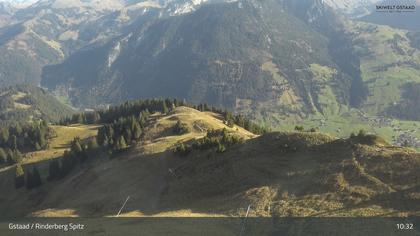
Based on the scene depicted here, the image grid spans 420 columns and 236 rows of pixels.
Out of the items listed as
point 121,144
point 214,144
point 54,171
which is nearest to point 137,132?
point 121,144

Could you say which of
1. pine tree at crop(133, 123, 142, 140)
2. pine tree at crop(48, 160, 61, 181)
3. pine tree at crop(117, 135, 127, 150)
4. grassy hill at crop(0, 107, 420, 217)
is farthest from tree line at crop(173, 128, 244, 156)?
pine tree at crop(48, 160, 61, 181)

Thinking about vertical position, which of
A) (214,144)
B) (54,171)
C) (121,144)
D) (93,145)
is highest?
(214,144)

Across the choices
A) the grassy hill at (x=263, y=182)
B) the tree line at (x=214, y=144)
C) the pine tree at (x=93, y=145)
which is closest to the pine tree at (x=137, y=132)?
the pine tree at (x=93, y=145)

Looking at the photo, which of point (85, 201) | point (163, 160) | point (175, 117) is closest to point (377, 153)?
point (163, 160)

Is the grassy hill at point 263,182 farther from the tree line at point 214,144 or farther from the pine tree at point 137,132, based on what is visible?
the pine tree at point 137,132

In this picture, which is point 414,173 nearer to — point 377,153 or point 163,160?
point 377,153

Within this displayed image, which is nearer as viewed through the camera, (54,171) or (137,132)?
(54,171)

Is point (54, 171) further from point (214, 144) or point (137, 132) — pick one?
point (214, 144)

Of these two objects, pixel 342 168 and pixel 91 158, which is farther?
pixel 91 158
